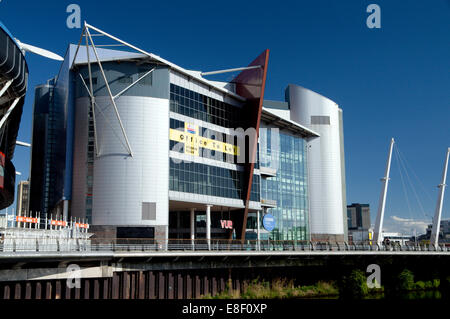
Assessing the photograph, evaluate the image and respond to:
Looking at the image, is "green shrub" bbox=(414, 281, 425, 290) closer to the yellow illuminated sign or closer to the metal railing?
the metal railing

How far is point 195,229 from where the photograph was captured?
71188mm

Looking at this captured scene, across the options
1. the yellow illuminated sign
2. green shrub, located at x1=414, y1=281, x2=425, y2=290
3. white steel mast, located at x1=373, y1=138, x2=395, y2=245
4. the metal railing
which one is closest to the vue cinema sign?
the metal railing

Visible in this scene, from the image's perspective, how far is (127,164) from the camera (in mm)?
56438

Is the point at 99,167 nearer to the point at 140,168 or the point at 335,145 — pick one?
the point at 140,168

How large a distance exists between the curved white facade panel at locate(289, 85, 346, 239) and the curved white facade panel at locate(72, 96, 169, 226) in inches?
1564

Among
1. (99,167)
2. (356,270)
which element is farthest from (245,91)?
(356,270)

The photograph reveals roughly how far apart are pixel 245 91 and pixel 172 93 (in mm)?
13598

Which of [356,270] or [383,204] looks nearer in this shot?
[356,270]

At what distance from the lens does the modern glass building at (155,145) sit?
5616cm

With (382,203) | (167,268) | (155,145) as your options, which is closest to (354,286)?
(167,268)

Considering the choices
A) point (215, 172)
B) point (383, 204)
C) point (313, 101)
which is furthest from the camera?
point (313, 101)

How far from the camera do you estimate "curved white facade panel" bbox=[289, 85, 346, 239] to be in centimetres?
8912

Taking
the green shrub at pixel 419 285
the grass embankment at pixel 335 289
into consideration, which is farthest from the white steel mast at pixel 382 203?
the grass embankment at pixel 335 289

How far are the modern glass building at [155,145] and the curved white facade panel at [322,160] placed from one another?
2112 centimetres
